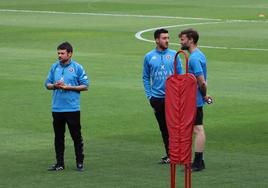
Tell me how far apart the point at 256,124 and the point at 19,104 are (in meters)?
5.64

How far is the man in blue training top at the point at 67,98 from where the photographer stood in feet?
53.4

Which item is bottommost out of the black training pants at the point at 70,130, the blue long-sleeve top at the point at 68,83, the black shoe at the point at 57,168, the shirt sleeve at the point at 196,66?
the black shoe at the point at 57,168

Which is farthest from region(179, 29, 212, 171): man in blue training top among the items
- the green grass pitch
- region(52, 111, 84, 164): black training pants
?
region(52, 111, 84, 164): black training pants

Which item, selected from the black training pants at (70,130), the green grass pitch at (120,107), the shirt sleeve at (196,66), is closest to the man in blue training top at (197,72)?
the shirt sleeve at (196,66)

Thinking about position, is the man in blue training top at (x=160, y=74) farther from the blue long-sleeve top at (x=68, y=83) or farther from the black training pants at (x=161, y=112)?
the blue long-sleeve top at (x=68, y=83)

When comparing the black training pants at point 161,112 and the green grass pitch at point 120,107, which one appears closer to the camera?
the green grass pitch at point 120,107

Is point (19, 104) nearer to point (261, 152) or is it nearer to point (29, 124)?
point (29, 124)

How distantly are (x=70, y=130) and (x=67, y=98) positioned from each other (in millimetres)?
484

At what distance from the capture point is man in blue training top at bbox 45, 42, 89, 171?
53.4 feet

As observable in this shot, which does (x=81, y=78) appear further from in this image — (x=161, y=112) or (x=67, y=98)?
(x=161, y=112)

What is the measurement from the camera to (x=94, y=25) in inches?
1768

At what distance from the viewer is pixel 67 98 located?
1633cm

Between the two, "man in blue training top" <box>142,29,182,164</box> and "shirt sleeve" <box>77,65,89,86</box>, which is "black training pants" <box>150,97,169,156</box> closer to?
"man in blue training top" <box>142,29,182,164</box>

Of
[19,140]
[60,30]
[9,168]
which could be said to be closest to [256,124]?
[19,140]
